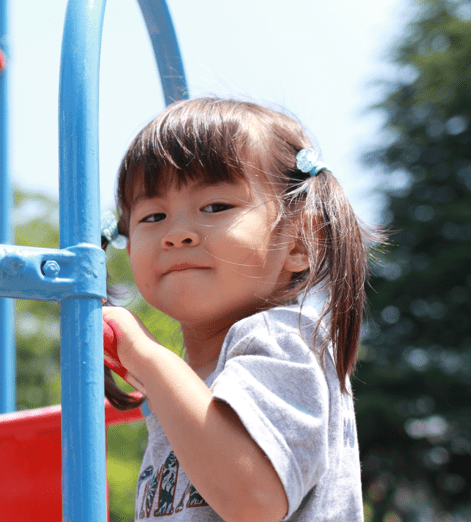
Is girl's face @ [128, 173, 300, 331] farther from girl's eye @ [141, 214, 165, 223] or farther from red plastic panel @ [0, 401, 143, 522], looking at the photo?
red plastic panel @ [0, 401, 143, 522]

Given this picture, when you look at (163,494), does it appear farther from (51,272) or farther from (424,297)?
(424,297)

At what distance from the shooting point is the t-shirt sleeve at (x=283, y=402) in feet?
2.27

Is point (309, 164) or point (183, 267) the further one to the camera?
point (309, 164)

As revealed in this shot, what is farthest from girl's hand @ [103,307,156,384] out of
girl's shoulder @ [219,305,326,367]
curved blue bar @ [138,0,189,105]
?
curved blue bar @ [138,0,189,105]

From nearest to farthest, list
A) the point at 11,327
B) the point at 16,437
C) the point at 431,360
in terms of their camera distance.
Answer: the point at 16,437 → the point at 11,327 → the point at 431,360

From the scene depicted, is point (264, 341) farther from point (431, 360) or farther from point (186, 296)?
point (431, 360)

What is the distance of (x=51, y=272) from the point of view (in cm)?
61

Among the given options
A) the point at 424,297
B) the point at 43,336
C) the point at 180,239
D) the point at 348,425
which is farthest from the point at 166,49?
the point at 43,336

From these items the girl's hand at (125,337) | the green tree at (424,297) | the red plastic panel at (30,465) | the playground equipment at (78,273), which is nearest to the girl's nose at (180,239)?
the girl's hand at (125,337)

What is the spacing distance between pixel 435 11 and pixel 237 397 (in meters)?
9.89

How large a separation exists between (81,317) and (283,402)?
0.26 m

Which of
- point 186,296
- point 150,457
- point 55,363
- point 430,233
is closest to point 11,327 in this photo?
point 150,457

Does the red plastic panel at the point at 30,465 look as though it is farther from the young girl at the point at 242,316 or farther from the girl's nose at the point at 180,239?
the girl's nose at the point at 180,239

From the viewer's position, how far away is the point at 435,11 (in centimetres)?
929
